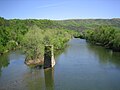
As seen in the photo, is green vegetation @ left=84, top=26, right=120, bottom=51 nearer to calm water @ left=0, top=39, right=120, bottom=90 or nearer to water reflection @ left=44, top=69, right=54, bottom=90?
calm water @ left=0, top=39, right=120, bottom=90

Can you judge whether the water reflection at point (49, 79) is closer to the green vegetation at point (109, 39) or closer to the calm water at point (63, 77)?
the calm water at point (63, 77)

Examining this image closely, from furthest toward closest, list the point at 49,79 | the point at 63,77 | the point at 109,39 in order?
the point at 109,39 → the point at 63,77 → the point at 49,79

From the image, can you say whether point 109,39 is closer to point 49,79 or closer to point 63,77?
point 63,77

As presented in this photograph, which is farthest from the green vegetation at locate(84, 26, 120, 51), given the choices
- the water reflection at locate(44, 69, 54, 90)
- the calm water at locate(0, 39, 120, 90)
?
the water reflection at locate(44, 69, 54, 90)

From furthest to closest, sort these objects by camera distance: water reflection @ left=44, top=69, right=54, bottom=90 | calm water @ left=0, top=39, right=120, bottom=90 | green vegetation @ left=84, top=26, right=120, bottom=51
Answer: green vegetation @ left=84, top=26, right=120, bottom=51, water reflection @ left=44, top=69, right=54, bottom=90, calm water @ left=0, top=39, right=120, bottom=90

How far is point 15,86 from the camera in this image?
30.6m

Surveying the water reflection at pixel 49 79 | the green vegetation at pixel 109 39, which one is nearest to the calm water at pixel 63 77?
the water reflection at pixel 49 79

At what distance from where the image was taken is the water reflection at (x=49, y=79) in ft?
101

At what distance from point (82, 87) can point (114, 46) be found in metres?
39.3

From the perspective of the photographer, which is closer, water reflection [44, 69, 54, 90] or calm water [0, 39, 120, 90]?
calm water [0, 39, 120, 90]

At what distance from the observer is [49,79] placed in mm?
34125

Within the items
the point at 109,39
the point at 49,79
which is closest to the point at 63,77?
the point at 49,79

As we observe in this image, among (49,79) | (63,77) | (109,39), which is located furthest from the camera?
(109,39)

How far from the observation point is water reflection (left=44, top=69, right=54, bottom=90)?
30.8m
